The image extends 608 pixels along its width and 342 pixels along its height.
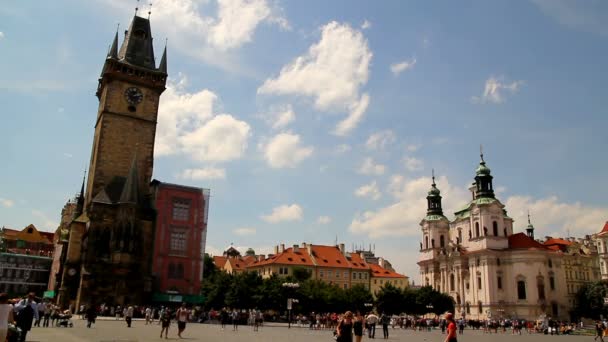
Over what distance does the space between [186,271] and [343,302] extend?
2137 centimetres

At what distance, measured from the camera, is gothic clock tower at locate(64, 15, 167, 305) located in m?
49.0

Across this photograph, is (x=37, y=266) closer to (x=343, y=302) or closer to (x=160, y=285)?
(x=160, y=285)

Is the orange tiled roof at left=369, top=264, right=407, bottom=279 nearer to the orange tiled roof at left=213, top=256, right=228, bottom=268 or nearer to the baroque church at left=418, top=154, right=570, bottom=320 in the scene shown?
the baroque church at left=418, top=154, right=570, bottom=320

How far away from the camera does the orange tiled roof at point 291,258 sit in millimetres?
90500

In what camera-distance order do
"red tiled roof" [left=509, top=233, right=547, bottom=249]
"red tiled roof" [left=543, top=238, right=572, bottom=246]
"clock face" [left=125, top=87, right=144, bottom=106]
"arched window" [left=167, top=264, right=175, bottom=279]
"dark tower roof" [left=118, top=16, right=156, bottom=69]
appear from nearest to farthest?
"arched window" [left=167, top=264, right=175, bottom=279] < "clock face" [left=125, top=87, right=144, bottom=106] < "dark tower roof" [left=118, top=16, right=156, bottom=69] < "red tiled roof" [left=509, top=233, right=547, bottom=249] < "red tiled roof" [left=543, top=238, right=572, bottom=246]

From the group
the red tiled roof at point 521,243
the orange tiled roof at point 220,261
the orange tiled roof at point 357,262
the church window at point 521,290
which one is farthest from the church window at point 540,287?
the orange tiled roof at point 220,261

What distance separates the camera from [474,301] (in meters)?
81.8

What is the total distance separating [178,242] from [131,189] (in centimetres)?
834

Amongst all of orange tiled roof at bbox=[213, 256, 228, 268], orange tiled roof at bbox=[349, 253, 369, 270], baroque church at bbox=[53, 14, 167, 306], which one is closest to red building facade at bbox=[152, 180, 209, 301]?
baroque church at bbox=[53, 14, 167, 306]

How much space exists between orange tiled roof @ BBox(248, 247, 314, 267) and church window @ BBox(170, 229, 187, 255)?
3478cm

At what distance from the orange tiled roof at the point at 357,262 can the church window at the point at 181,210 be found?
4728cm

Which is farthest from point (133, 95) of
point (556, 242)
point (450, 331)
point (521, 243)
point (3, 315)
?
point (556, 242)

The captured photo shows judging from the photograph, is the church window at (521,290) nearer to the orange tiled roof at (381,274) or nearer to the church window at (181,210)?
the orange tiled roof at (381,274)

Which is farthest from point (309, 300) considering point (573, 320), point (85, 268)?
point (573, 320)
